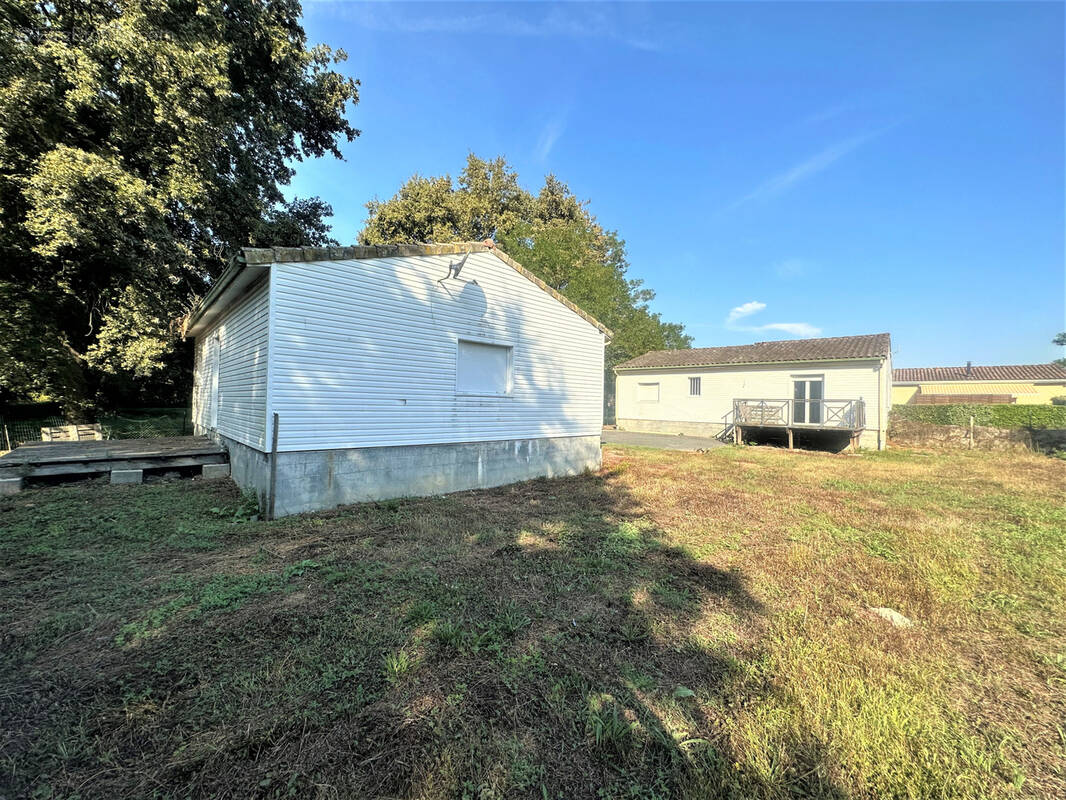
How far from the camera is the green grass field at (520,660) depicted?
6.17 feet

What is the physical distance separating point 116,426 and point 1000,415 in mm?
31018

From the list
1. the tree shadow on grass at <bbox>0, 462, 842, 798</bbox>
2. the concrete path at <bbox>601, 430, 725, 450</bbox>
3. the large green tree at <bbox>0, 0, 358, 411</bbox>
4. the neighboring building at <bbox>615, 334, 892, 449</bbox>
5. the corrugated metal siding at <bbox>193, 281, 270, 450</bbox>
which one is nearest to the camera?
the tree shadow on grass at <bbox>0, 462, 842, 798</bbox>

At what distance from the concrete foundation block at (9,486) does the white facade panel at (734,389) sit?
1950 centimetres

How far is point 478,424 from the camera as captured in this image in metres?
7.83

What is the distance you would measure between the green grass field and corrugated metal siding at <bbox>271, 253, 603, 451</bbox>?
5.33ft

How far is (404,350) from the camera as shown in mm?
6770

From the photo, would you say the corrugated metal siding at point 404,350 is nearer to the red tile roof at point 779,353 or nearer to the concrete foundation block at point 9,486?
the concrete foundation block at point 9,486

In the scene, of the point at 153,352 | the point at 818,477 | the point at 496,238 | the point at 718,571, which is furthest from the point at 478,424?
the point at 496,238

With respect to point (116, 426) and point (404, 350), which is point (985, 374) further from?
point (116, 426)

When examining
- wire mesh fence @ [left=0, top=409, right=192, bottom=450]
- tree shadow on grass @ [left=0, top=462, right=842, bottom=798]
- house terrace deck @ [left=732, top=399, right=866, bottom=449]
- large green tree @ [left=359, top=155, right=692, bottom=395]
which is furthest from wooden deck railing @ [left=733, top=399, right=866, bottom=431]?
wire mesh fence @ [left=0, top=409, right=192, bottom=450]

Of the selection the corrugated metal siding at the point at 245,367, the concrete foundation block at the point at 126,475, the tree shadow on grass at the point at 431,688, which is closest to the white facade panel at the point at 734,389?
the tree shadow on grass at the point at 431,688

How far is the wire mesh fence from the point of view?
41.1 ft

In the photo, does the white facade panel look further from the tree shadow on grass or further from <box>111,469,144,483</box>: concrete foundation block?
<box>111,469,144,483</box>: concrete foundation block

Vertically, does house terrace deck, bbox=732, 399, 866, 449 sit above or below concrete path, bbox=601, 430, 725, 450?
above
